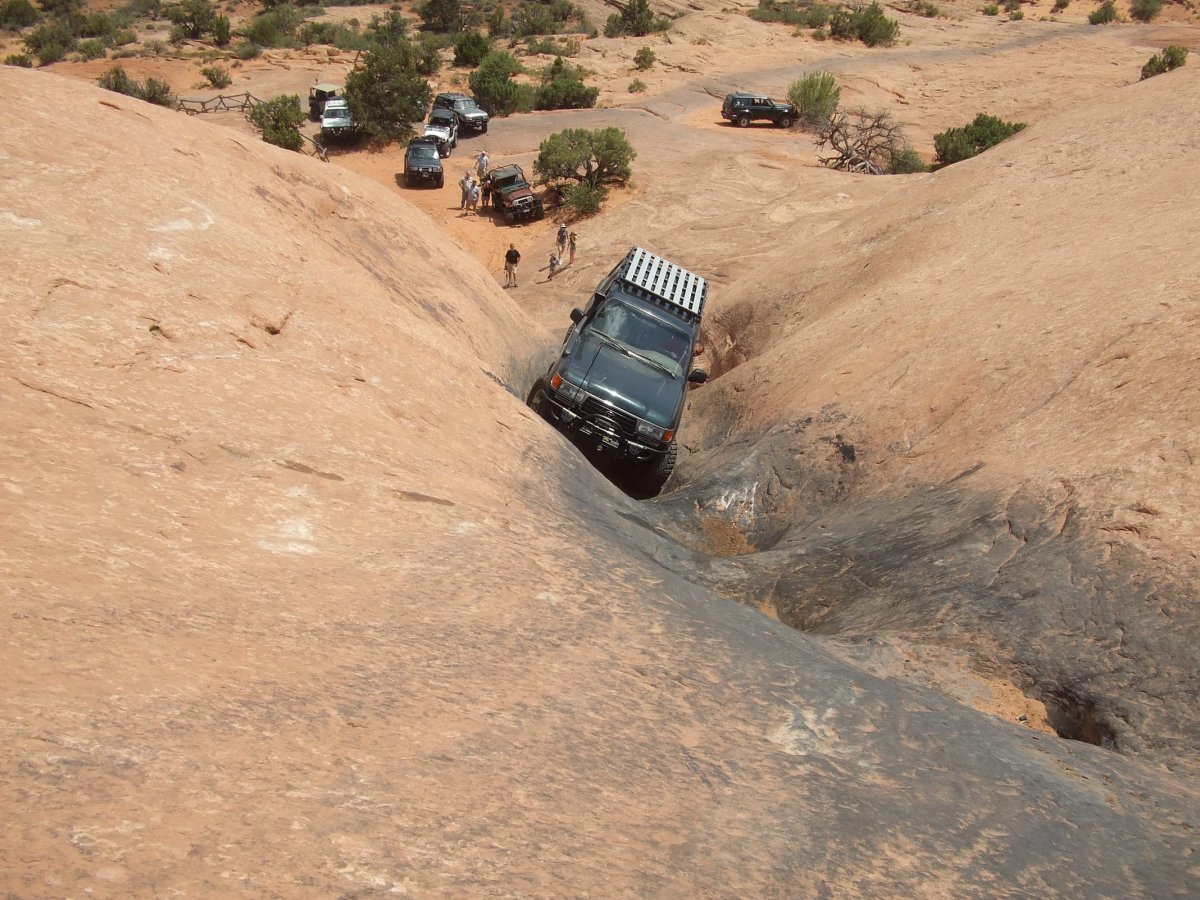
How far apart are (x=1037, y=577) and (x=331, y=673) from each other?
15.8 ft

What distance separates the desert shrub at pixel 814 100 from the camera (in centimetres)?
3322

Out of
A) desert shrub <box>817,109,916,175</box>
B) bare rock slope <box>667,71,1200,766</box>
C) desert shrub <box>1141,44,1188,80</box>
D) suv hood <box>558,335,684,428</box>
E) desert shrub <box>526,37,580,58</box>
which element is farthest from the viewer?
desert shrub <box>526,37,580,58</box>

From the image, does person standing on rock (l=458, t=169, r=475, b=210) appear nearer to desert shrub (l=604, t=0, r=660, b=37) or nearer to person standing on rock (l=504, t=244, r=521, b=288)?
person standing on rock (l=504, t=244, r=521, b=288)

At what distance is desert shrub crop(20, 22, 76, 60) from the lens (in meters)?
39.7

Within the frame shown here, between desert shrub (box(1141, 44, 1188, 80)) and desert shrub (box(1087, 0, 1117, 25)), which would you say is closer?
desert shrub (box(1141, 44, 1188, 80))

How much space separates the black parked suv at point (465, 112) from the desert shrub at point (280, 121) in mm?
5445

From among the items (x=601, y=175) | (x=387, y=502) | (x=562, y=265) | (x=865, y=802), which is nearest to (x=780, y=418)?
(x=387, y=502)

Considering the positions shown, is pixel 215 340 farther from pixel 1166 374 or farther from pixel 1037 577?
pixel 1166 374

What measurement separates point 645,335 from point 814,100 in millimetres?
27365

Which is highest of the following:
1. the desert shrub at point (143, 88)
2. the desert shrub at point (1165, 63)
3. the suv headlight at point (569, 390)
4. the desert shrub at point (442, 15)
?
the desert shrub at point (1165, 63)

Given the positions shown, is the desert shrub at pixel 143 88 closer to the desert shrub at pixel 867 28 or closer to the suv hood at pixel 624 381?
the suv hood at pixel 624 381

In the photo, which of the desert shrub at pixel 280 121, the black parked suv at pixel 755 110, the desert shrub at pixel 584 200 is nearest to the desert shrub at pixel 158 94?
the desert shrub at pixel 280 121

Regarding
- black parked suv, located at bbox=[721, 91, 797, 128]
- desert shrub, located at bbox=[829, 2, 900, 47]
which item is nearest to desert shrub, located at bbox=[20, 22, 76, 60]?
black parked suv, located at bbox=[721, 91, 797, 128]

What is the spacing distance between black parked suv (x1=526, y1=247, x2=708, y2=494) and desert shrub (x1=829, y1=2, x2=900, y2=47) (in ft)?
137
